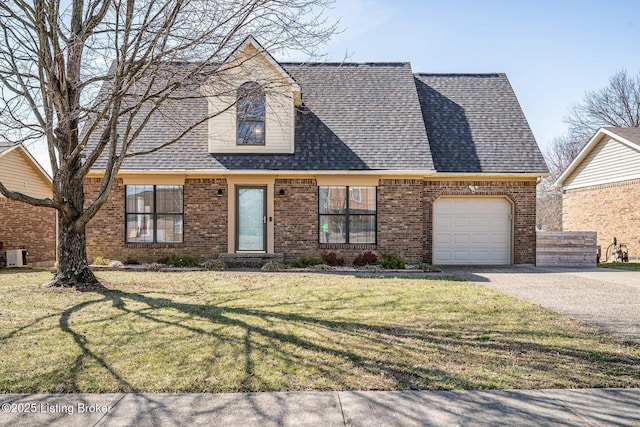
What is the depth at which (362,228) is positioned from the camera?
14.7 metres

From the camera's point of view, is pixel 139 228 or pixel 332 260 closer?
pixel 332 260

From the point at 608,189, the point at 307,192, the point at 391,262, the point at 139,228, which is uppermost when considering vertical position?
the point at 608,189

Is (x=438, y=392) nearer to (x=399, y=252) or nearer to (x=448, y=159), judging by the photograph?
(x=399, y=252)

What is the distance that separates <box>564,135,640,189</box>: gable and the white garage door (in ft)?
23.0

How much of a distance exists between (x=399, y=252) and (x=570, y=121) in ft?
118

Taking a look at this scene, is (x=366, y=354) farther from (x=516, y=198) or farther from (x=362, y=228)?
(x=516, y=198)

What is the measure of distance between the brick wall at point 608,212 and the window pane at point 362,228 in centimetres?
1131

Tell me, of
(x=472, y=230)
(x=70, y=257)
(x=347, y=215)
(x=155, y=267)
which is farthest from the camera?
(x=472, y=230)

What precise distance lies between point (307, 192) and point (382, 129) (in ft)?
11.3

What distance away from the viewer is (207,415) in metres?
3.84

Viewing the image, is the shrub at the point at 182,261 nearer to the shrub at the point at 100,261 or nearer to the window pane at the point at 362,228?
the shrub at the point at 100,261

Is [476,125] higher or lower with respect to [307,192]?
higher

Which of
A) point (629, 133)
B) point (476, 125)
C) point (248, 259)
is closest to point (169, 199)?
point (248, 259)

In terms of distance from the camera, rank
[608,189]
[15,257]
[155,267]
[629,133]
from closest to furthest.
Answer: [155,267] < [15,257] < [629,133] < [608,189]
